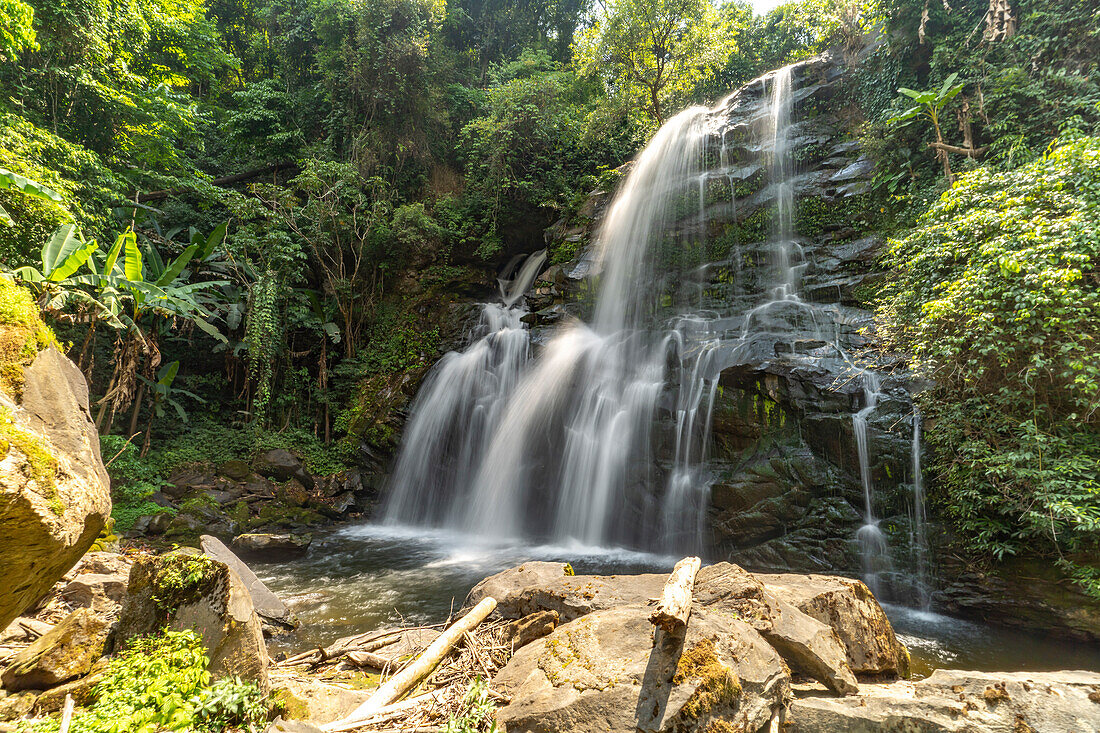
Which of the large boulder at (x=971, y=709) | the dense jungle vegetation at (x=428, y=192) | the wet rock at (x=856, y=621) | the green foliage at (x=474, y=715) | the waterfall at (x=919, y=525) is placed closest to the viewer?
the large boulder at (x=971, y=709)

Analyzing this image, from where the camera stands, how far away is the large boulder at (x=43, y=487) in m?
2.18

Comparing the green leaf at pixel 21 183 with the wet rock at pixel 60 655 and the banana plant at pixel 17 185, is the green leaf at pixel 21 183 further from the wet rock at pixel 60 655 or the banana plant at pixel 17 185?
the wet rock at pixel 60 655

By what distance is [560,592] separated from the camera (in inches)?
152

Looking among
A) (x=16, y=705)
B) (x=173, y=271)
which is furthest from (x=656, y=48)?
(x=16, y=705)

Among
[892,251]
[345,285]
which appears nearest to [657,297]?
[892,251]

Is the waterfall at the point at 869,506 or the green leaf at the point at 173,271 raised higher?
the green leaf at the point at 173,271

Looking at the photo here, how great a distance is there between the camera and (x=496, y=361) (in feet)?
41.3

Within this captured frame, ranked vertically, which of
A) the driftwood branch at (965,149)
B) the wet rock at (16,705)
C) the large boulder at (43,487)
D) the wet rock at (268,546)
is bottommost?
the wet rock at (268,546)

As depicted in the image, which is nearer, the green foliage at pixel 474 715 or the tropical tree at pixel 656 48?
the green foliage at pixel 474 715

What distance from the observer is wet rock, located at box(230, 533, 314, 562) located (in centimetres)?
840

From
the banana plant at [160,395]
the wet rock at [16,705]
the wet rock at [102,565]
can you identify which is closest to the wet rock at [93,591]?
the wet rock at [102,565]

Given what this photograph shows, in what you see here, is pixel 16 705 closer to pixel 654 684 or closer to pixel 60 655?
pixel 60 655

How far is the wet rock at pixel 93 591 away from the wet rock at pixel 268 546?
4762 mm

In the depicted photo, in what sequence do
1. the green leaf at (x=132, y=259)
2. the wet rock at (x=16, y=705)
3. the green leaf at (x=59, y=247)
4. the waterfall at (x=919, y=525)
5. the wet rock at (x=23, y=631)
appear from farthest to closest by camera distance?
the green leaf at (x=132, y=259)
the green leaf at (x=59, y=247)
the waterfall at (x=919, y=525)
the wet rock at (x=23, y=631)
the wet rock at (x=16, y=705)
